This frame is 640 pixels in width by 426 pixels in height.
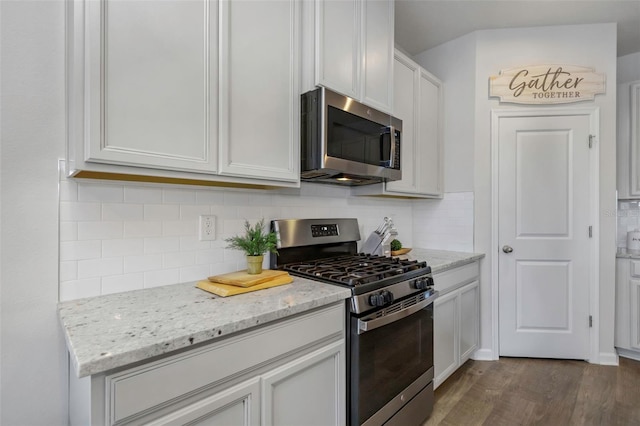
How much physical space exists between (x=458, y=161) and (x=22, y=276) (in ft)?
9.60

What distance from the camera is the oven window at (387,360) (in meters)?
1.39

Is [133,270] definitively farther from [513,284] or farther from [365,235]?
[513,284]

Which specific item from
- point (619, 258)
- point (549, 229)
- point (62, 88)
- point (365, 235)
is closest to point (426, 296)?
point (365, 235)

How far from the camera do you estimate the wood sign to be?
8.59 ft

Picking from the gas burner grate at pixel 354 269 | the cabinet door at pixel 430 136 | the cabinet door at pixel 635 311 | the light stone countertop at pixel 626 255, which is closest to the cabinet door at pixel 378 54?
the cabinet door at pixel 430 136

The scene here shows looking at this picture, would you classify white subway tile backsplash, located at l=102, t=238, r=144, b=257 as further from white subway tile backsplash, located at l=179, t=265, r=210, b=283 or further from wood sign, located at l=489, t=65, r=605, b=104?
wood sign, located at l=489, t=65, r=605, b=104

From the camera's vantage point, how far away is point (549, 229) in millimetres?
2666

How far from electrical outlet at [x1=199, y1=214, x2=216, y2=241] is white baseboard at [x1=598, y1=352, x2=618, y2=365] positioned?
3127 millimetres

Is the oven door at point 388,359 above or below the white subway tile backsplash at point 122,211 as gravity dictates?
below

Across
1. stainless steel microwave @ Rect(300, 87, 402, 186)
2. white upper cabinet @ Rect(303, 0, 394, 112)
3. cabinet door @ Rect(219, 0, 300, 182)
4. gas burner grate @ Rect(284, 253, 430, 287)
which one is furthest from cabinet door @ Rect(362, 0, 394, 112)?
gas burner grate @ Rect(284, 253, 430, 287)

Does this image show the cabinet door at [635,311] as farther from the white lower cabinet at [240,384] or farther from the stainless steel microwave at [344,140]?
the white lower cabinet at [240,384]

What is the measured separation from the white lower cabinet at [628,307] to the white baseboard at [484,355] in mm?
1080

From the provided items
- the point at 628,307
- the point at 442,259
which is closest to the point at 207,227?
the point at 442,259

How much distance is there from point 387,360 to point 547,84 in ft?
8.52
